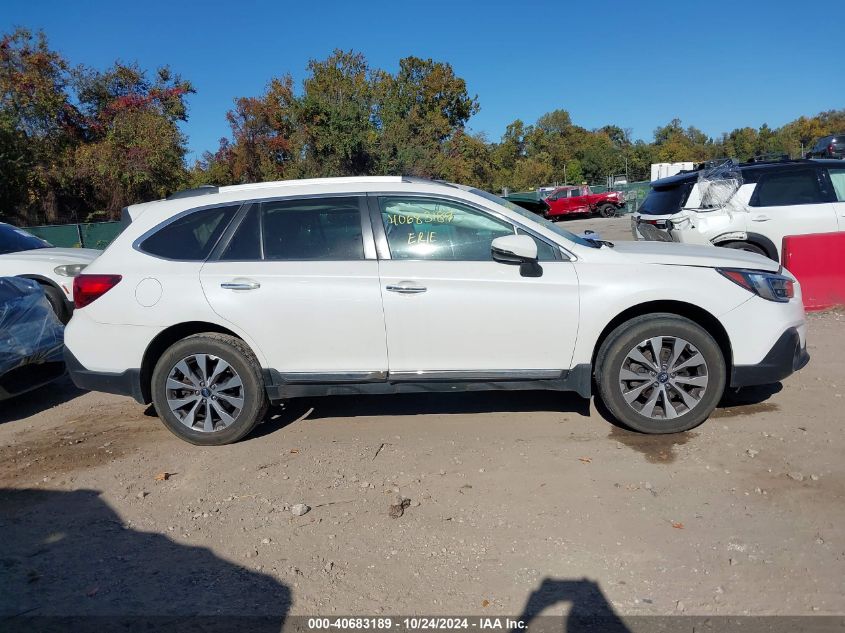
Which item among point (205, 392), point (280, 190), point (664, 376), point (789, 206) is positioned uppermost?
point (280, 190)

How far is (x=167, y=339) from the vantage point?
15.5 ft

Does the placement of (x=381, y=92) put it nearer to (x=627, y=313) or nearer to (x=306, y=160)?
(x=306, y=160)

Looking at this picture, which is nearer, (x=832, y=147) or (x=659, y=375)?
(x=659, y=375)

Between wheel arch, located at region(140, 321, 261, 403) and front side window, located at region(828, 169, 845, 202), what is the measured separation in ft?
26.2

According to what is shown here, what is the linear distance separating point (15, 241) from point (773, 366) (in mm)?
8961

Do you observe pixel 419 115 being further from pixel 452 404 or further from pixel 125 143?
pixel 452 404

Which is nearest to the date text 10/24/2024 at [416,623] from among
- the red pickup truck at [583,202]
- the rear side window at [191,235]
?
the rear side window at [191,235]

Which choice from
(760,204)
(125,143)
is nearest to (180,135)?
(125,143)

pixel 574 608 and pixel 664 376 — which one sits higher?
pixel 664 376

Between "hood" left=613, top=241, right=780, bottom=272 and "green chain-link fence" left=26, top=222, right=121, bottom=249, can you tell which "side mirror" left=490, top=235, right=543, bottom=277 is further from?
"green chain-link fence" left=26, top=222, right=121, bottom=249

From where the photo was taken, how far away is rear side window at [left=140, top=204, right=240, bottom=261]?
4.68 meters

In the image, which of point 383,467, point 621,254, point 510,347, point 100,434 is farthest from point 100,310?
point 621,254

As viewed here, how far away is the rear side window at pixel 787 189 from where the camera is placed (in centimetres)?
851

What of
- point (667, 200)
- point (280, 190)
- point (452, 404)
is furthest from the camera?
point (667, 200)
